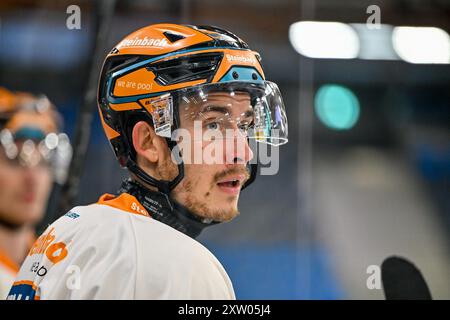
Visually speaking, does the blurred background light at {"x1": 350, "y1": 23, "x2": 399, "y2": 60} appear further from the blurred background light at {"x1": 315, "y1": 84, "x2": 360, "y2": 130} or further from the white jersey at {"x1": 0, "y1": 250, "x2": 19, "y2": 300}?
the white jersey at {"x1": 0, "y1": 250, "x2": 19, "y2": 300}

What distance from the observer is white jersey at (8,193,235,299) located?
140cm

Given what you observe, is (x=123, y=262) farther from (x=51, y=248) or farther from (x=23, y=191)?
(x=23, y=191)

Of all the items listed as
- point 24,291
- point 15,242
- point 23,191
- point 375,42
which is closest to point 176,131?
point 24,291

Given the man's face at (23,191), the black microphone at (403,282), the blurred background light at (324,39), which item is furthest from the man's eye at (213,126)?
the man's face at (23,191)

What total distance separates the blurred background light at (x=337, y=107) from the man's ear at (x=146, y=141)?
129 cm

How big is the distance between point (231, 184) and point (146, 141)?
0.22 m

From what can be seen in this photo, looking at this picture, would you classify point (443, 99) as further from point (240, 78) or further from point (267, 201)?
point (240, 78)

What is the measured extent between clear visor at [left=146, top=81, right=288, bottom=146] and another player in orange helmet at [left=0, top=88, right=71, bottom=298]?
118 cm

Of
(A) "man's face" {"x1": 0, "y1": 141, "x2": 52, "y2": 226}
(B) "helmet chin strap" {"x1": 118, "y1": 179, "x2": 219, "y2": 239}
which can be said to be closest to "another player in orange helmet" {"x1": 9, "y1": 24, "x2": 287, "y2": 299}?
(B) "helmet chin strap" {"x1": 118, "y1": 179, "x2": 219, "y2": 239}

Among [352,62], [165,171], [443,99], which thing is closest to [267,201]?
[352,62]

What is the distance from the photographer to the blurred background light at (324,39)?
8.59ft
